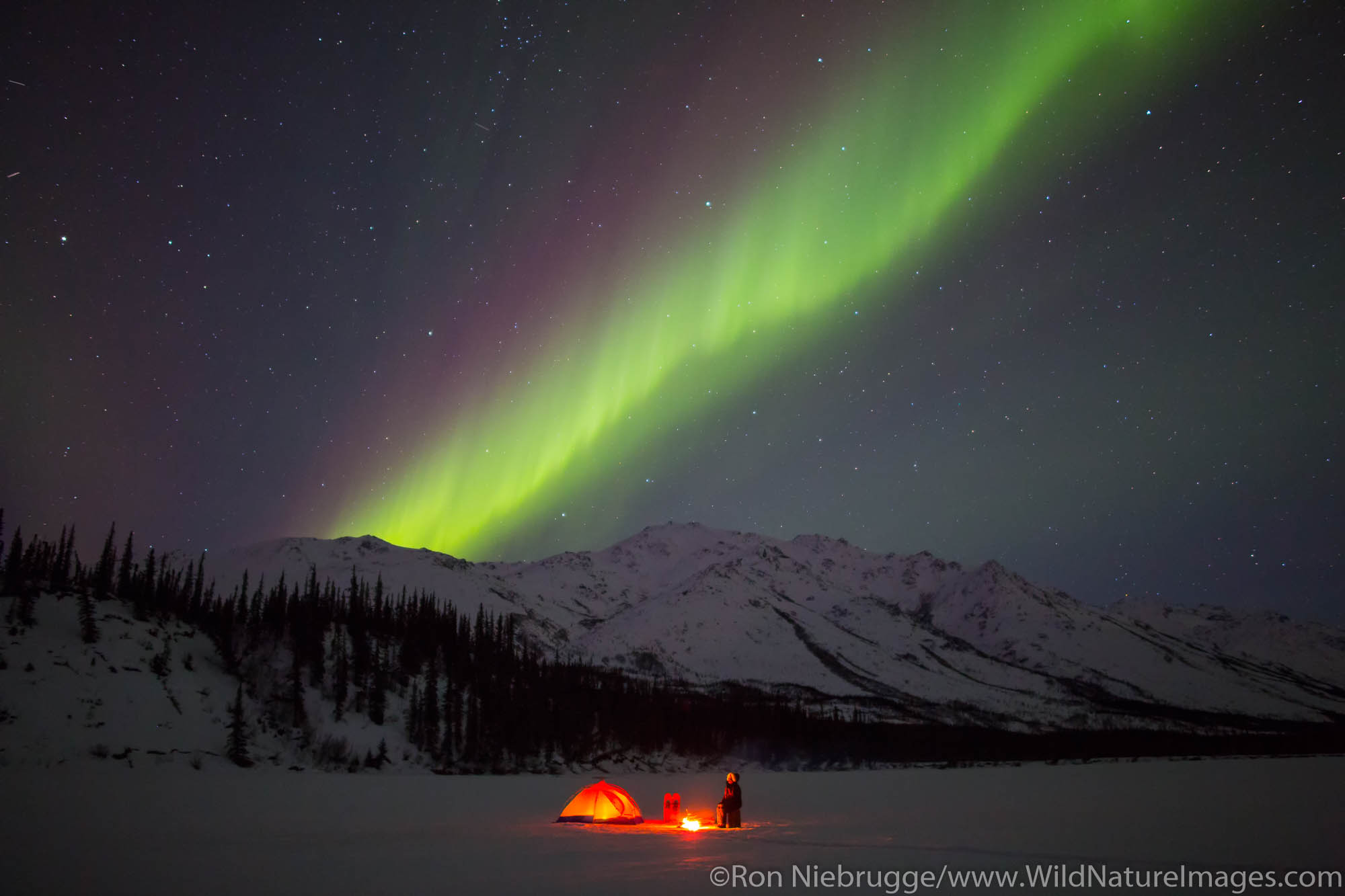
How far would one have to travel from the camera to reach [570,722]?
146 m

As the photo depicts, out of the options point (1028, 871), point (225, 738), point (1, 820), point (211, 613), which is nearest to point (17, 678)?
point (225, 738)

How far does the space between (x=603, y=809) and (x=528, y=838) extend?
28.5 ft

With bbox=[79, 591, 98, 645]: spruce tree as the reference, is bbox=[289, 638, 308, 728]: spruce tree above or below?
below

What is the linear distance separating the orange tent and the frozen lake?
6.21ft

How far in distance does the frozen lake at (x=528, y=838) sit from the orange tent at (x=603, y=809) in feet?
6.21

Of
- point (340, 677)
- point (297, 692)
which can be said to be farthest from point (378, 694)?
point (297, 692)

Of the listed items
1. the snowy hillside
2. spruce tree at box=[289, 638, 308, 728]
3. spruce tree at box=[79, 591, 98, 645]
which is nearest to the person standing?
the snowy hillside

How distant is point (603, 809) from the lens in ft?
137

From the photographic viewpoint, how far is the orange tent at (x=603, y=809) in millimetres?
41281

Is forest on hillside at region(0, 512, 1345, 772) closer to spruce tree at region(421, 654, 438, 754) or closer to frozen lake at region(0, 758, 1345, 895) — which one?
spruce tree at region(421, 654, 438, 754)

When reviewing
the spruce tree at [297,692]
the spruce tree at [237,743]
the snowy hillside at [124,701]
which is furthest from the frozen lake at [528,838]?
the spruce tree at [297,692]

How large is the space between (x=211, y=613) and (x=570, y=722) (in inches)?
2306

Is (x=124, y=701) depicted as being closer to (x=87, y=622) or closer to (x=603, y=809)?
(x=87, y=622)

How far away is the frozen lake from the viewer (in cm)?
2269
